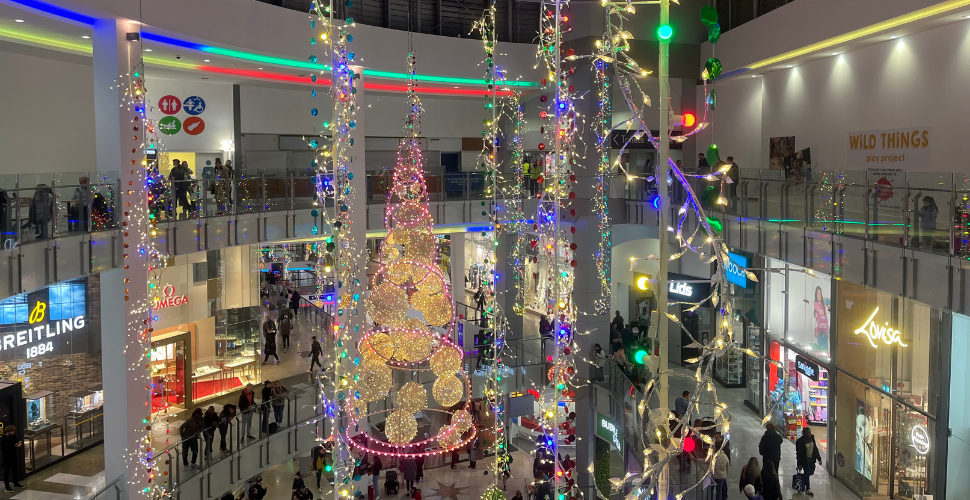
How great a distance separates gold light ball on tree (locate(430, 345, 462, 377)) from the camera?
31.4 feet

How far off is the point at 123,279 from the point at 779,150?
466 inches

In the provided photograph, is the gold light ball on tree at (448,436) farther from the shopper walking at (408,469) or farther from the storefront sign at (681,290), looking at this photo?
the storefront sign at (681,290)

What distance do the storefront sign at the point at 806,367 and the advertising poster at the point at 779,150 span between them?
3.72m

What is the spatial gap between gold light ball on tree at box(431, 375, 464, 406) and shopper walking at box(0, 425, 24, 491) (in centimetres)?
601

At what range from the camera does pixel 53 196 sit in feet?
26.2

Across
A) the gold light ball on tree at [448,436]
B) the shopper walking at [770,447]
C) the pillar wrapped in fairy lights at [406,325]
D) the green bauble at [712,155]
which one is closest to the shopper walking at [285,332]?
the gold light ball on tree at [448,436]

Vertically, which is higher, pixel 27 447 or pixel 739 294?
pixel 739 294

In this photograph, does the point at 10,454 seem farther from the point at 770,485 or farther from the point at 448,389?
the point at 770,485

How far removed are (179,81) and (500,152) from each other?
25.6 feet

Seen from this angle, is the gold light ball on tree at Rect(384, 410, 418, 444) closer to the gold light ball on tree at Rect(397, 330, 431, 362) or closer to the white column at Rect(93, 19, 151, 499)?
the gold light ball on tree at Rect(397, 330, 431, 362)

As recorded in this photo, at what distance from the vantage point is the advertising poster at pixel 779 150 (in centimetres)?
1451

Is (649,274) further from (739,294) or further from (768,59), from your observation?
(768,59)

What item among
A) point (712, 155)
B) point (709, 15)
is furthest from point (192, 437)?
point (709, 15)

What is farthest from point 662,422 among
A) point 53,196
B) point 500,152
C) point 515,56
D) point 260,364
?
point 500,152
